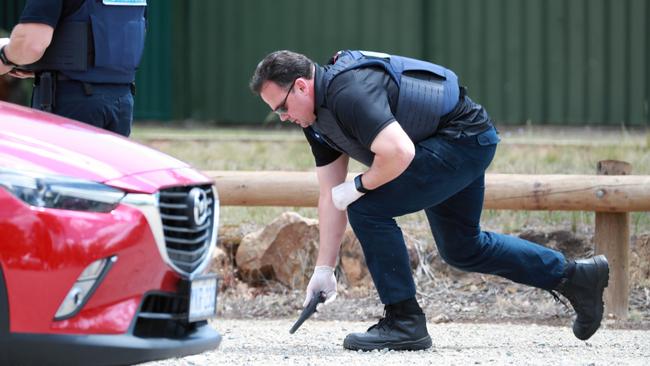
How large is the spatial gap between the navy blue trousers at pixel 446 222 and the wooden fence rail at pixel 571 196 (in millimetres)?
999

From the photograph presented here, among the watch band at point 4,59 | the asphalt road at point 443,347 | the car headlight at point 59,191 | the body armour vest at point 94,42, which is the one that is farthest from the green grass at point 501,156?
the car headlight at point 59,191

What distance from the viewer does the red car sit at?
4.22 metres

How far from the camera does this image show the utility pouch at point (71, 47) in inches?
232

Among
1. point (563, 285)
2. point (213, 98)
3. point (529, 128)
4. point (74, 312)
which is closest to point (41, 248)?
point (74, 312)

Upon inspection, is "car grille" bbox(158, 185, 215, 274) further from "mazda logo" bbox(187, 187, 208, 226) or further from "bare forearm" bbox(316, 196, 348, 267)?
"bare forearm" bbox(316, 196, 348, 267)

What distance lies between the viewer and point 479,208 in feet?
20.4

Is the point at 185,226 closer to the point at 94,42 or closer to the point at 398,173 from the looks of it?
the point at 398,173

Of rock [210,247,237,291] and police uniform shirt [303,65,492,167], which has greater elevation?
police uniform shirt [303,65,492,167]

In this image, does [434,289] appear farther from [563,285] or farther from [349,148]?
[349,148]

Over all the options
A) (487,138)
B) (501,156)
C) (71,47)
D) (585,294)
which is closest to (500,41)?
(501,156)

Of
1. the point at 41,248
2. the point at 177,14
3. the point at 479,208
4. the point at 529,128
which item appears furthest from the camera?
the point at 177,14

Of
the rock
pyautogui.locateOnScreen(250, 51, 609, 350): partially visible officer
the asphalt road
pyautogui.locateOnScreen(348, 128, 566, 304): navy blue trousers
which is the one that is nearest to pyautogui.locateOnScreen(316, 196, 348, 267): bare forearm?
Answer: pyautogui.locateOnScreen(250, 51, 609, 350): partially visible officer

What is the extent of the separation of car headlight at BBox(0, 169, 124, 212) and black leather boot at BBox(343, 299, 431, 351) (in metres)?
2.05

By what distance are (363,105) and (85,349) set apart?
1832mm
